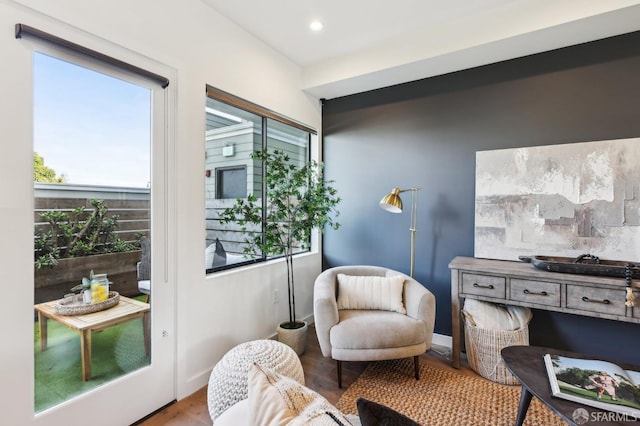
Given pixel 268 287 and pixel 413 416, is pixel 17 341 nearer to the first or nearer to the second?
pixel 268 287

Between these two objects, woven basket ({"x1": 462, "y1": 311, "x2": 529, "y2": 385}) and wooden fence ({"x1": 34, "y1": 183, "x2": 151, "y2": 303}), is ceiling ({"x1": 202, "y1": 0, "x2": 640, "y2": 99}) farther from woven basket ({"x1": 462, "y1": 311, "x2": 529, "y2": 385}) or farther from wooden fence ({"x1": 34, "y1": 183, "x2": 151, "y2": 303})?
woven basket ({"x1": 462, "y1": 311, "x2": 529, "y2": 385})

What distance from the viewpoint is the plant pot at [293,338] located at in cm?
262

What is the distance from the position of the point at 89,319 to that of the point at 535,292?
286cm

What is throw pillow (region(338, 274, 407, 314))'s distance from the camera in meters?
2.50

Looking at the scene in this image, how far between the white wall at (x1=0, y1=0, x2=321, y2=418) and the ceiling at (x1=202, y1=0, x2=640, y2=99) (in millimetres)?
303

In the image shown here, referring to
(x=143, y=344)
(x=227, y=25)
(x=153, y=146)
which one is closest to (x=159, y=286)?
(x=143, y=344)

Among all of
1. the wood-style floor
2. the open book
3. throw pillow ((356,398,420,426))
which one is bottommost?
the wood-style floor

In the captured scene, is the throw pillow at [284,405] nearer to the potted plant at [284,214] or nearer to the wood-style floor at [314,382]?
the wood-style floor at [314,382]

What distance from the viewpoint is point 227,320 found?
2404 mm

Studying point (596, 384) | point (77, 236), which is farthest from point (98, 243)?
point (596, 384)

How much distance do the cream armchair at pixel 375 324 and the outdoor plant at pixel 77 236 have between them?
1.38 m

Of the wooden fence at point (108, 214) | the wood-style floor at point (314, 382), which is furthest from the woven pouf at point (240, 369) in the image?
the wooden fence at point (108, 214)

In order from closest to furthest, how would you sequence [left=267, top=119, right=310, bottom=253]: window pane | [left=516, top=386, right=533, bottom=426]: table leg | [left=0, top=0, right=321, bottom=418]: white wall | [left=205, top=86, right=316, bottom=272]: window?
[left=0, top=0, right=321, bottom=418]: white wall
[left=516, top=386, right=533, bottom=426]: table leg
[left=205, top=86, right=316, bottom=272]: window
[left=267, top=119, right=310, bottom=253]: window pane

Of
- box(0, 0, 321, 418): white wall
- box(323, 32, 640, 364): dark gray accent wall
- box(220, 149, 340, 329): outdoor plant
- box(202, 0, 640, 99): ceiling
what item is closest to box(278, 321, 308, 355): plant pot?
Answer: box(220, 149, 340, 329): outdoor plant
